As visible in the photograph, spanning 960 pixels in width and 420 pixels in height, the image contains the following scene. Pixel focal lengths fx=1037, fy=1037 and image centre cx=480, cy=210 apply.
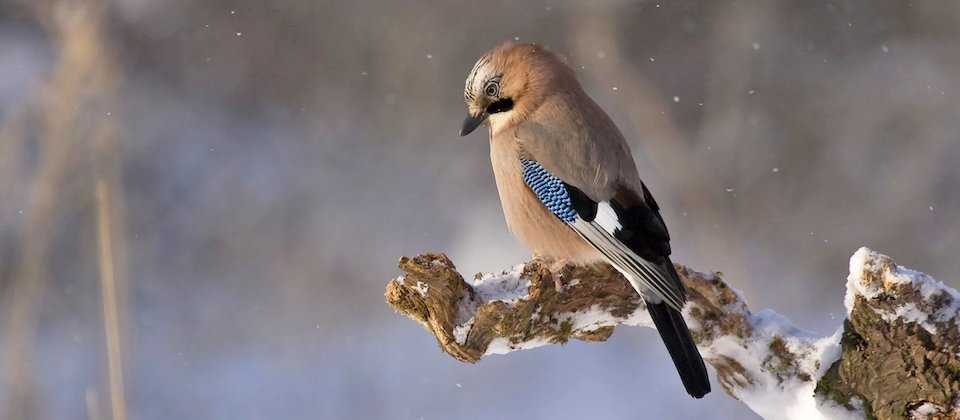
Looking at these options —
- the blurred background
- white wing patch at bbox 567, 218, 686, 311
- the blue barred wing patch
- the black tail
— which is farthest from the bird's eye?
the blurred background

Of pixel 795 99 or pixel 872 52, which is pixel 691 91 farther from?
pixel 872 52

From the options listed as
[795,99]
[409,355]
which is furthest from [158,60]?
[795,99]

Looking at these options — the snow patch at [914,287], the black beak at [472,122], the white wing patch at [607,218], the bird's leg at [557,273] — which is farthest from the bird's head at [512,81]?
the snow patch at [914,287]

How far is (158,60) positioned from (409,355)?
2.22m

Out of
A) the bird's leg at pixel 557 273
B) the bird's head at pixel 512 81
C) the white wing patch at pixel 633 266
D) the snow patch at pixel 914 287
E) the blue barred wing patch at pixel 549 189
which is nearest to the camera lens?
the snow patch at pixel 914 287

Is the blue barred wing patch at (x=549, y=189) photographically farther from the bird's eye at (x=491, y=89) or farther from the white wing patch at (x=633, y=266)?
the bird's eye at (x=491, y=89)

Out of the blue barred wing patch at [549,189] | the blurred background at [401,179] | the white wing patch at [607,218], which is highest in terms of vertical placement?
the blurred background at [401,179]

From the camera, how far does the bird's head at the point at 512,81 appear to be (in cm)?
269

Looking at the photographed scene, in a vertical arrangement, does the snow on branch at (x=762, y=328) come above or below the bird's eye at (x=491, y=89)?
below

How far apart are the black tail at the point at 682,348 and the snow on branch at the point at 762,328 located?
0.48 feet

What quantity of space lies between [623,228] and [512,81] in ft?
1.72

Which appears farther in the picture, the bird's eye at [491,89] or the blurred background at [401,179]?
the blurred background at [401,179]

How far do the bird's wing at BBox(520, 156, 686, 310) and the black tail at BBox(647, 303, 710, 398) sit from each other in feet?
0.11

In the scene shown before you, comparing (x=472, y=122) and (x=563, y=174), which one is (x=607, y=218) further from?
(x=472, y=122)
